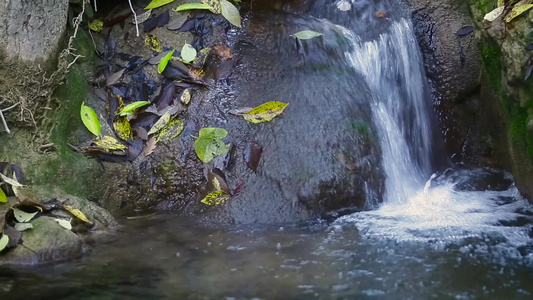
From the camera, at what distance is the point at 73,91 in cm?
435

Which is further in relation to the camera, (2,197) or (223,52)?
(223,52)

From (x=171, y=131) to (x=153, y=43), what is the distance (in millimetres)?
833

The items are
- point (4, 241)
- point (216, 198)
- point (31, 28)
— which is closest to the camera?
point (4, 241)

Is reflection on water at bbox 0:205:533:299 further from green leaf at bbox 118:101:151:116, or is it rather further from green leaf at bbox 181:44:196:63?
green leaf at bbox 181:44:196:63

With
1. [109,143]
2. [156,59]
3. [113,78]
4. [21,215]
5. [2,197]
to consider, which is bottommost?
[21,215]

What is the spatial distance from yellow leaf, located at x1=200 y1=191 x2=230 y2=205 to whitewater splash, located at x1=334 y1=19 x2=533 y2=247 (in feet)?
2.34

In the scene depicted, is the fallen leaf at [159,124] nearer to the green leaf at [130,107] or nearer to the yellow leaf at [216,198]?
the green leaf at [130,107]

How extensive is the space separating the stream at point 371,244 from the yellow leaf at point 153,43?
0.84 m

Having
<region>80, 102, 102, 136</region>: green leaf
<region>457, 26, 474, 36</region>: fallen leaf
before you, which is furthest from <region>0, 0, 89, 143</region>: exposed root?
<region>457, 26, 474, 36</region>: fallen leaf

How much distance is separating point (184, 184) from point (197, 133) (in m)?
Result: 0.37

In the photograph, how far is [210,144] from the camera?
430cm

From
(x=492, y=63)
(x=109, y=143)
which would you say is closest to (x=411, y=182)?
(x=492, y=63)

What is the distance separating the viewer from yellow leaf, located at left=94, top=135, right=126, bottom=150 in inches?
167

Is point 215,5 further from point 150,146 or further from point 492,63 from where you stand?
point 492,63
